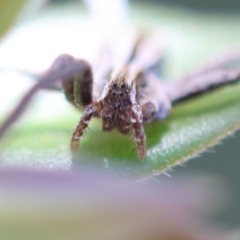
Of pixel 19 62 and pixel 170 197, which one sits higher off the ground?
pixel 170 197

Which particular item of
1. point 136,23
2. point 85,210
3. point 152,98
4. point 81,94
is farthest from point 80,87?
point 136,23

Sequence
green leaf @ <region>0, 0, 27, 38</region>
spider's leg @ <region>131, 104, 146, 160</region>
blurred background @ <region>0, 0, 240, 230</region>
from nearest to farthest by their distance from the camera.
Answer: green leaf @ <region>0, 0, 27, 38</region>
spider's leg @ <region>131, 104, 146, 160</region>
blurred background @ <region>0, 0, 240, 230</region>

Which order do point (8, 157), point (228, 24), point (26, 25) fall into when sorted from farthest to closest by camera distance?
1. point (228, 24)
2. point (26, 25)
3. point (8, 157)

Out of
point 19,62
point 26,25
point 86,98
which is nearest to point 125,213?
point 86,98

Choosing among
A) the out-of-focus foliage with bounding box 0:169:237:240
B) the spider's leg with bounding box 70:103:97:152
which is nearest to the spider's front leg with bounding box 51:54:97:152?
the spider's leg with bounding box 70:103:97:152

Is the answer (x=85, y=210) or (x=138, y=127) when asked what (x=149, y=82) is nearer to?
(x=138, y=127)

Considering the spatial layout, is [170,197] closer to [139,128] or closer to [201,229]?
[201,229]

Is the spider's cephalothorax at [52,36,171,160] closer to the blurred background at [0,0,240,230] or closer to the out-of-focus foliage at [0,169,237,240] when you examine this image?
the blurred background at [0,0,240,230]
